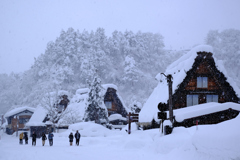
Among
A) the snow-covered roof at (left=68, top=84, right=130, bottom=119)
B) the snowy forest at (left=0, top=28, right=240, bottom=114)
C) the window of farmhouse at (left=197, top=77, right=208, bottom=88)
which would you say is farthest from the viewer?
the snowy forest at (left=0, top=28, right=240, bottom=114)

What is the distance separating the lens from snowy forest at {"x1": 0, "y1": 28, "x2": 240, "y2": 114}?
59594 millimetres

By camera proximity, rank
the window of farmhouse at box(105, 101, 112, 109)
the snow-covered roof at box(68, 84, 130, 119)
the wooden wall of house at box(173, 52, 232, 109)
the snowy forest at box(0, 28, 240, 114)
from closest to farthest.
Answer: the wooden wall of house at box(173, 52, 232, 109) → the snow-covered roof at box(68, 84, 130, 119) → the window of farmhouse at box(105, 101, 112, 109) → the snowy forest at box(0, 28, 240, 114)

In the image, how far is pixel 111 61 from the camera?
68312 mm

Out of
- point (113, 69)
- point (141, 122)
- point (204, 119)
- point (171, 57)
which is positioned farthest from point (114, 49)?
point (204, 119)

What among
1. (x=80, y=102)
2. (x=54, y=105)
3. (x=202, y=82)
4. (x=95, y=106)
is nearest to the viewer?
(x=202, y=82)

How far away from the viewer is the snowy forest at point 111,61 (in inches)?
2346

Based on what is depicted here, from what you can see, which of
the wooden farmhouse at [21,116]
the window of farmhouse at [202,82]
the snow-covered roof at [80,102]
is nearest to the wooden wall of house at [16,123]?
the wooden farmhouse at [21,116]

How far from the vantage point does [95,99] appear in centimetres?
4188

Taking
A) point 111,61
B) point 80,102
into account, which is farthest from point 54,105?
point 111,61

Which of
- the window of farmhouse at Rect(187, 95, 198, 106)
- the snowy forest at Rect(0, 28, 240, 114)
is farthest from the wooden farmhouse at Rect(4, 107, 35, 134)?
the window of farmhouse at Rect(187, 95, 198, 106)

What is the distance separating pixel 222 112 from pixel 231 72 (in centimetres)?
3345

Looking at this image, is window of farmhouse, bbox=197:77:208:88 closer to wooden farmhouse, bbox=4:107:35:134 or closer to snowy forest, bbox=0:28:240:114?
snowy forest, bbox=0:28:240:114

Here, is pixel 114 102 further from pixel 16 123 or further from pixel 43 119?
pixel 16 123

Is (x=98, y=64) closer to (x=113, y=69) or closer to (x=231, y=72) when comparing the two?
(x=113, y=69)
